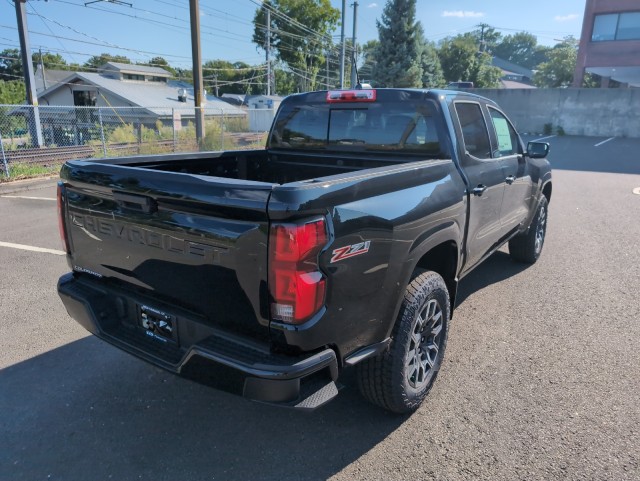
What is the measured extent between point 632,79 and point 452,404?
153ft

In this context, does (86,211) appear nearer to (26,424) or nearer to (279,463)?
(26,424)

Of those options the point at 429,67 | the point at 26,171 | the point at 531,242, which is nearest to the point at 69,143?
the point at 26,171

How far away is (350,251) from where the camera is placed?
2.17 metres

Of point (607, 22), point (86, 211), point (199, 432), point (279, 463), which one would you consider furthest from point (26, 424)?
point (607, 22)

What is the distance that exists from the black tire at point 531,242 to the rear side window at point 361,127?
258 cm

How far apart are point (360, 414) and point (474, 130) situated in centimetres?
240

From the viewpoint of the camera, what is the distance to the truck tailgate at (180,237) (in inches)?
81.0

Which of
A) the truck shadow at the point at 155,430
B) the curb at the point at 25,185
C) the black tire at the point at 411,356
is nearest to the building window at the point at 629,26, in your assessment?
the curb at the point at 25,185

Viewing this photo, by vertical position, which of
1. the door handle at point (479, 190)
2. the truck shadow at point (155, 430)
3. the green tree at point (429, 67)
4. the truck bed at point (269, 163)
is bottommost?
the truck shadow at point (155, 430)

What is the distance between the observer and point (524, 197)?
4820 mm

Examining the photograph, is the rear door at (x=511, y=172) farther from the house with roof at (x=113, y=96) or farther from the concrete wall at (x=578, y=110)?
the house with roof at (x=113, y=96)

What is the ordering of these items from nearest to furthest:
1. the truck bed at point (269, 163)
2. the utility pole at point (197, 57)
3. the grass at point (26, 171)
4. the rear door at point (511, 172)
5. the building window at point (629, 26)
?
the truck bed at point (269, 163)
the rear door at point (511, 172)
the grass at point (26, 171)
the utility pole at point (197, 57)
the building window at point (629, 26)

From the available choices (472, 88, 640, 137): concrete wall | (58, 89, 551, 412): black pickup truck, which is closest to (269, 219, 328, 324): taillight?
(58, 89, 551, 412): black pickup truck

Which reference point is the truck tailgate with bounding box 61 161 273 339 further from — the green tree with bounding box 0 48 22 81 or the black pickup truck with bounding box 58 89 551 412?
the green tree with bounding box 0 48 22 81
